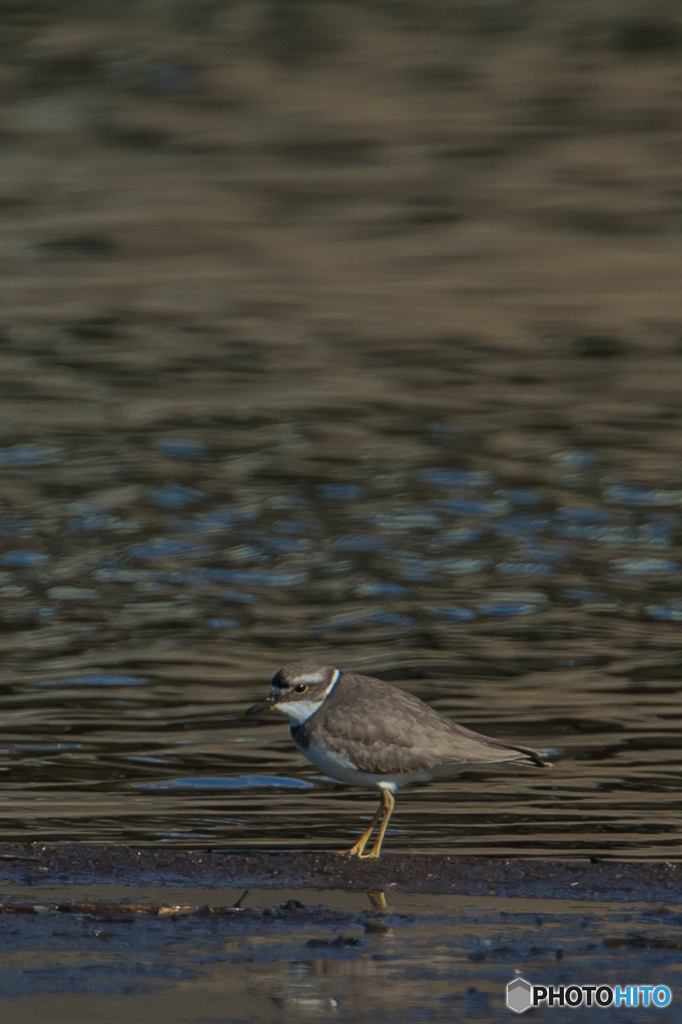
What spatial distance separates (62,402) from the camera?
20109 mm

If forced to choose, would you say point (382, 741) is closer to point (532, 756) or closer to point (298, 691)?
point (298, 691)

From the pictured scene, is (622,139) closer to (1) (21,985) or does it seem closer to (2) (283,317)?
(2) (283,317)

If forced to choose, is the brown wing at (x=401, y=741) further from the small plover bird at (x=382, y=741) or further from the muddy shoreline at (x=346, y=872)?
the muddy shoreline at (x=346, y=872)

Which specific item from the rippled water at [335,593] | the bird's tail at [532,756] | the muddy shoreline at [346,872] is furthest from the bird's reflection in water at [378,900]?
the bird's tail at [532,756]

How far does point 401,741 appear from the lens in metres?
8.42

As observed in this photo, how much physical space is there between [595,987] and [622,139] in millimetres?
31842

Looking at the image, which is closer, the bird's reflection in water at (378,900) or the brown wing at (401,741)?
the bird's reflection in water at (378,900)

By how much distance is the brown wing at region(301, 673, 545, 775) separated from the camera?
840 cm

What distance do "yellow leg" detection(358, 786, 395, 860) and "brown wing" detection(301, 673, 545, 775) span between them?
4.6 inches

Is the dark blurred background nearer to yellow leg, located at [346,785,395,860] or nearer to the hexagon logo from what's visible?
yellow leg, located at [346,785,395,860]

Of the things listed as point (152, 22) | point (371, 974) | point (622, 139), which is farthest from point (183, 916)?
point (152, 22)

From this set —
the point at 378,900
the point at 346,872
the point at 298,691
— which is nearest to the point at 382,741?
the point at 298,691

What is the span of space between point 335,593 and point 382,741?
5.71 metres

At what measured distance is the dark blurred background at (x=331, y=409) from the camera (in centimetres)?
1020
